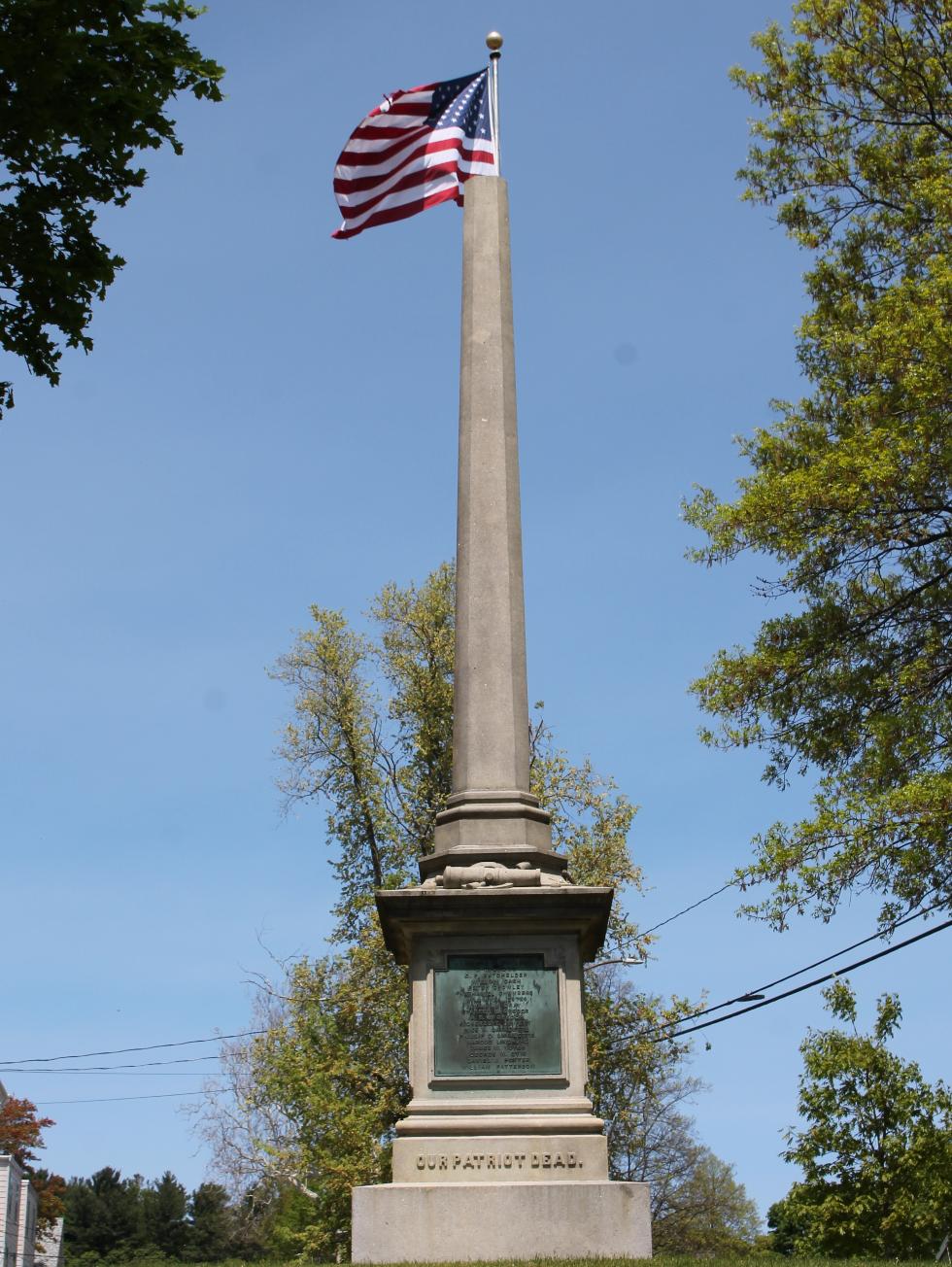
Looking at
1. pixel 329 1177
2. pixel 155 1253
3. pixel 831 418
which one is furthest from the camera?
pixel 155 1253

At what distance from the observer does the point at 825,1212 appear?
59.1 feet

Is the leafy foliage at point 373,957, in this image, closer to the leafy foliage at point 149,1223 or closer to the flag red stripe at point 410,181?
the flag red stripe at point 410,181

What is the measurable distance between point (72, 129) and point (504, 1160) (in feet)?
23.2

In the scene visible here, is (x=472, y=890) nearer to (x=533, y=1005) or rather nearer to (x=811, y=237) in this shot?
(x=533, y=1005)

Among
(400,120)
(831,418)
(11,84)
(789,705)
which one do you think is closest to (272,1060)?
(789,705)

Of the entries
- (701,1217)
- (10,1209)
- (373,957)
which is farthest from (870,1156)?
(10,1209)

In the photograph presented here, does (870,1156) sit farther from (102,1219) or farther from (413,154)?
(102,1219)

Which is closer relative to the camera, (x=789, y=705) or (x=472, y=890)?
(x=472, y=890)

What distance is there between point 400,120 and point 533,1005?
929 cm

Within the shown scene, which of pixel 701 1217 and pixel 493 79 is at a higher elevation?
pixel 493 79

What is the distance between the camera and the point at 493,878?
10367 mm

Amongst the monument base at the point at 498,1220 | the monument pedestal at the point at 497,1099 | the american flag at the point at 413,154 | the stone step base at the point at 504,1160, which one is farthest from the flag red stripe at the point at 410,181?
the monument base at the point at 498,1220

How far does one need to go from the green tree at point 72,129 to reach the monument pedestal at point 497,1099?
14.7ft

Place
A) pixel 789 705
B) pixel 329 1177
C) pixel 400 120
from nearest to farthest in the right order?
1. pixel 400 120
2. pixel 789 705
3. pixel 329 1177
